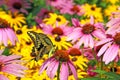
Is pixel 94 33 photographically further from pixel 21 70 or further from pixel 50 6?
pixel 50 6

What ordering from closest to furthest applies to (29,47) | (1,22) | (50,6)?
(1,22)
(29,47)
(50,6)

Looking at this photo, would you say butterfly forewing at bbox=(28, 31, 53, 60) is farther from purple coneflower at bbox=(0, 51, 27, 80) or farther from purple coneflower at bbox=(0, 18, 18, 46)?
purple coneflower at bbox=(0, 18, 18, 46)

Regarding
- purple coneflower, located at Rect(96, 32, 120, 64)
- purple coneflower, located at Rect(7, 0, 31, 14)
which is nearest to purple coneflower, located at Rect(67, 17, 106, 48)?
purple coneflower, located at Rect(96, 32, 120, 64)

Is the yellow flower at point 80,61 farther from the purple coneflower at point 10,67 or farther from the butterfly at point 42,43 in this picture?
the purple coneflower at point 10,67

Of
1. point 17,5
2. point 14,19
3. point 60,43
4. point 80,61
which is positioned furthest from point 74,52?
point 17,5

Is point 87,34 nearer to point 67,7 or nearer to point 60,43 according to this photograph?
point 60,43

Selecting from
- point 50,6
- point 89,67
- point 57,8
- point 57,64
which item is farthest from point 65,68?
point 50,6

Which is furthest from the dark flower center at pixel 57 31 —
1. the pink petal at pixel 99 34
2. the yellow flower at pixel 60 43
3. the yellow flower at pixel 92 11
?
the yellow flower at pixel 92 11
